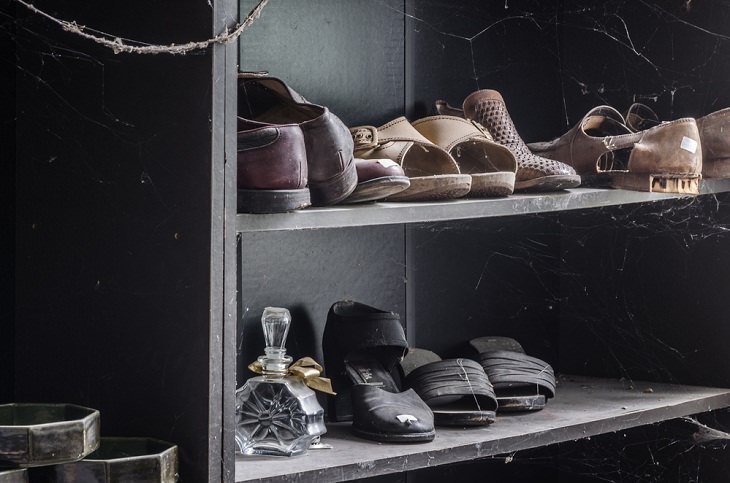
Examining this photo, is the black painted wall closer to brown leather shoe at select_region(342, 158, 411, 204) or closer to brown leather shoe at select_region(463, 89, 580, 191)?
brown leather shoe at select_region(463, 89, 580, 191)

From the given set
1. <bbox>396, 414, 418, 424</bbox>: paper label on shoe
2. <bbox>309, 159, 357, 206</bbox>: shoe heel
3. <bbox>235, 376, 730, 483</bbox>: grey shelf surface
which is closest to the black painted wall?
<bbox>235, 376, 730, 483</bbox>: grey shelf surface

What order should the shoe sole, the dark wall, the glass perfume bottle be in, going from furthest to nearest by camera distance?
the shoe sole < the glass perfume bottle < the dark wall

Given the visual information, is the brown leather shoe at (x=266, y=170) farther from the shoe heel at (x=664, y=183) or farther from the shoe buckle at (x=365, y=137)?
the shoe heel at (x=664, y=183)

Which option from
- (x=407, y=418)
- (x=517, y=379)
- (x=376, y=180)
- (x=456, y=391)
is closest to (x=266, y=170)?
(x=376, y=180)

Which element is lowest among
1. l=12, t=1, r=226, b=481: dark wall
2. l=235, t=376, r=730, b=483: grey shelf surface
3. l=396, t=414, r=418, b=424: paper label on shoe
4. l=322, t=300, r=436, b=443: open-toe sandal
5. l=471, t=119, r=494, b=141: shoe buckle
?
l=235, t=376, r=730, b=483: grey shelf surface

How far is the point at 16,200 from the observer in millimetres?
1569

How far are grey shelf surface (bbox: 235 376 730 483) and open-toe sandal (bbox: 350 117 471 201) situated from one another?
40 centimetres

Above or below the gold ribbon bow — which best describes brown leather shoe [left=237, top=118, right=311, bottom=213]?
above

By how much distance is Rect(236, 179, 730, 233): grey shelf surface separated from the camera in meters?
1.43

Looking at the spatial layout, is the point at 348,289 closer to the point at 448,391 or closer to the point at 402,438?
the point at 448,391

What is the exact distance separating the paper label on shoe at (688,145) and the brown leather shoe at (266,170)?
2.83ft

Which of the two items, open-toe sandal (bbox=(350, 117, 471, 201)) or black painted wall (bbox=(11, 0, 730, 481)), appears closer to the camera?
black painted wall (bbox=(11, 0, 730, 481))

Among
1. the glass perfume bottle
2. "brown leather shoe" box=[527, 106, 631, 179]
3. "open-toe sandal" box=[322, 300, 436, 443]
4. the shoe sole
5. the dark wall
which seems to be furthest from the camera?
"brown leather shoe" box=[527, 106, 631, 179]

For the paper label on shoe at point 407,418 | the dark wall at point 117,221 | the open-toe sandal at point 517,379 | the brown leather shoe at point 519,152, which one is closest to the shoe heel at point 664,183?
the brown leather shoe at point 519,152
